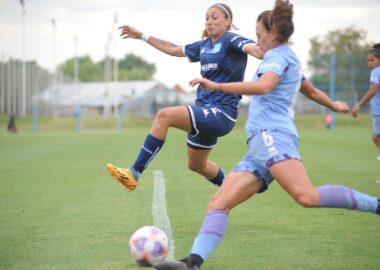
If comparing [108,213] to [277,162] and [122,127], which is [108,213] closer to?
[277,162]

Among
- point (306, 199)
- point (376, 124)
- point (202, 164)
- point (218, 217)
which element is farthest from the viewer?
point (376, 124)

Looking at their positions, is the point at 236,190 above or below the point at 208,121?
below

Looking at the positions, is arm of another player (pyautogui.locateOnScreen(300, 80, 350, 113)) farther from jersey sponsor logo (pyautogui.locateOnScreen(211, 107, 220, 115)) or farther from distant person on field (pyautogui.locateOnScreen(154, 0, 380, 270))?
jersey sponsor logo (pyautogui.locateOnScreen(211, 107, 220, 115))

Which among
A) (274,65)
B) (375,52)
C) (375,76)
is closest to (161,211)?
(274,65)

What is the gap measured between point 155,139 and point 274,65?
8.02 ft

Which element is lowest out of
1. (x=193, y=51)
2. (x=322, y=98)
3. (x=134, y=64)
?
(x=134, y=64)

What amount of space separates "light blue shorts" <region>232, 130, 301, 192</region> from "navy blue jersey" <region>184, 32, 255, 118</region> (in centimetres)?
217

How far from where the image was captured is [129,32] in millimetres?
8336

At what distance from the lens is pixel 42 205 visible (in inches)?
360

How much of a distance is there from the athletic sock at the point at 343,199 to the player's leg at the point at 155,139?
232 centimetres

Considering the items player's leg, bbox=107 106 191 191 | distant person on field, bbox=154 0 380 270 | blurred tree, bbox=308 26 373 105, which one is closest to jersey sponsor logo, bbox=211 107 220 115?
player's leg, bbox=107 106 191 191

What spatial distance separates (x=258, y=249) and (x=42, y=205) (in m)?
4.01

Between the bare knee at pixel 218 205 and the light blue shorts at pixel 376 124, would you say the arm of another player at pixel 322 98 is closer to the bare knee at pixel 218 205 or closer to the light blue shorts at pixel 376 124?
the bare knee at pixel 218 205

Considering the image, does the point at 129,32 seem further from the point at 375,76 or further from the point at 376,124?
the point at 376,124
